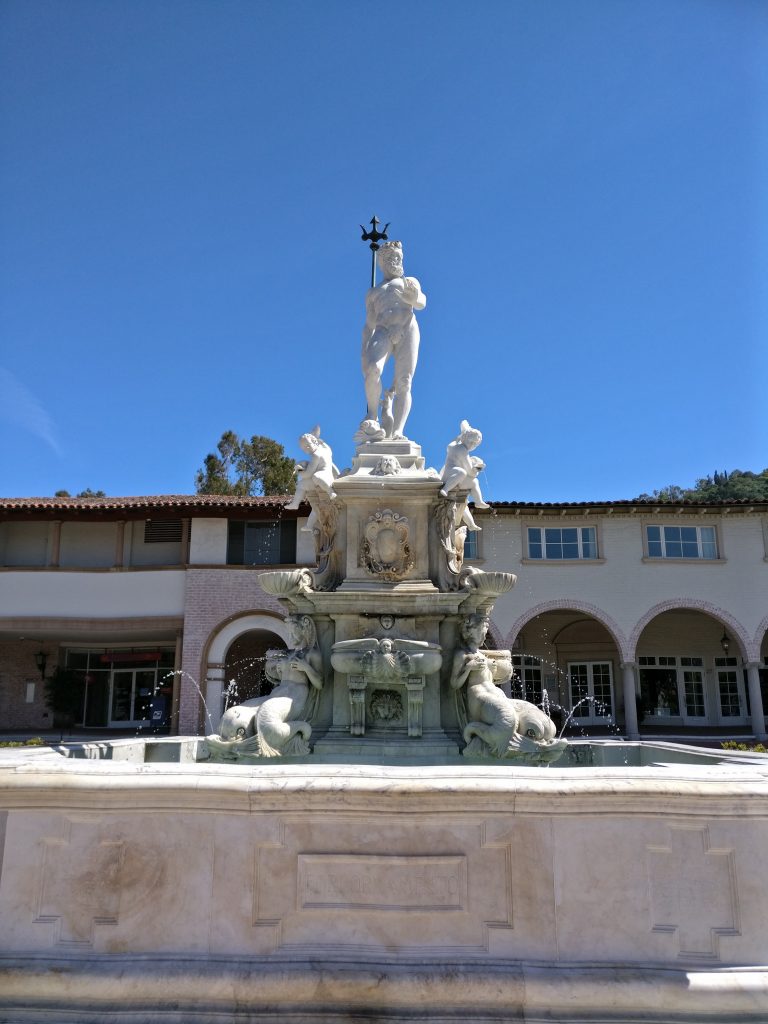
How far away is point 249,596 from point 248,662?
8.64 feet

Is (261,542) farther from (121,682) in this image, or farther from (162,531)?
(121,682)

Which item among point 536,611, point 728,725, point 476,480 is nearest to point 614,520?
point 536,611

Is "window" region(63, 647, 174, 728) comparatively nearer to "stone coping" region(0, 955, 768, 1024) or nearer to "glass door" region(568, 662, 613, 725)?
"glass door" region(568, 662, 613, 725)

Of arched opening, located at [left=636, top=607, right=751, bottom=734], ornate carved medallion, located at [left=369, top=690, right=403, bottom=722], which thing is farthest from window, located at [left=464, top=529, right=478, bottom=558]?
ornate carved medallion, located at [left=369, top=690, right=403, bottom=722]

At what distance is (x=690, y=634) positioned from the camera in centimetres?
2586

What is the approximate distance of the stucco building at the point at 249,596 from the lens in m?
22.4

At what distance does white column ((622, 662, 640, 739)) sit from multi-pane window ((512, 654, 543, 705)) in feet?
8.67

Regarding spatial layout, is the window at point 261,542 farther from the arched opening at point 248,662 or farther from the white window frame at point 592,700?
the white window frame at point 592,700

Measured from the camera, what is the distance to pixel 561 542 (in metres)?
23.7

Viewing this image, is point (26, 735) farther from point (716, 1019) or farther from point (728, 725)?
point (716, 1019)

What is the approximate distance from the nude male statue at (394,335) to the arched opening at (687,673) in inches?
764

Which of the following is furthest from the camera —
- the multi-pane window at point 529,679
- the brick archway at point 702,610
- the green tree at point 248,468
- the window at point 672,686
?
the green tree at point 248,468

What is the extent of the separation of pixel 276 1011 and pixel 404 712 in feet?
12.6

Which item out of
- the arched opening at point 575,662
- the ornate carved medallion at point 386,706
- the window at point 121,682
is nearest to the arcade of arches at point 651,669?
the arched opening at point 575,662
